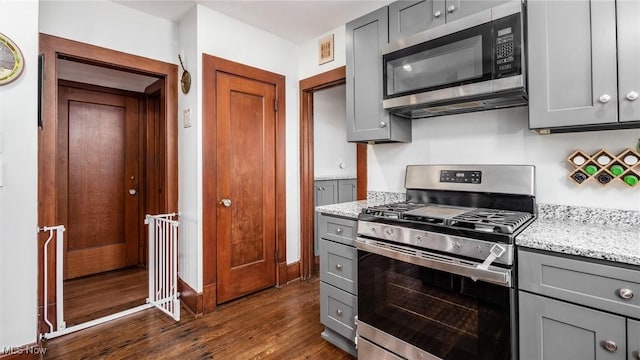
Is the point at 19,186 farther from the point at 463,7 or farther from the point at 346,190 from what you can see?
the point at 346,190

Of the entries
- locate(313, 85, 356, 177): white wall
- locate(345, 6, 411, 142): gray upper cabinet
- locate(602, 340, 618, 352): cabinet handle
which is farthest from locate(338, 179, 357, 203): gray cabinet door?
locate(602, 340, 618, 352): cabinet handle

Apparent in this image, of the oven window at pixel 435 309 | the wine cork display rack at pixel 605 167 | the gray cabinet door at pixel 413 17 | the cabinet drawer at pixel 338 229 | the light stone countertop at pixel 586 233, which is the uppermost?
the gray cabinet door at pixel 413 17

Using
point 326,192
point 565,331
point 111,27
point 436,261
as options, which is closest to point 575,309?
point 565,331

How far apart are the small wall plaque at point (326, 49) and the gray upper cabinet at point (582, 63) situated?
5.64ft

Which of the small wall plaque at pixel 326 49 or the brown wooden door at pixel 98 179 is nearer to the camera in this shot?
the small wall plaque at pixel 326 49

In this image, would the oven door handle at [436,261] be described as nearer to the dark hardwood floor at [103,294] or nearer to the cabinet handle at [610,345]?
the cabinet handle at [610,345]

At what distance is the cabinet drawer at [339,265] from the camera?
193cm

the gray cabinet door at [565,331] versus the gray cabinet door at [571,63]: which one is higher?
the gray cabinet door at [571,63]

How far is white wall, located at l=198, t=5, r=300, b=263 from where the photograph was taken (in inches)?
100

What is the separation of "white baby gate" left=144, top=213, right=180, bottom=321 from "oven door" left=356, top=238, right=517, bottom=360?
1.59 meters

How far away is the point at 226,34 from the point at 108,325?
2.49m

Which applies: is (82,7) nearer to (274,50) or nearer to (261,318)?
(274,50)

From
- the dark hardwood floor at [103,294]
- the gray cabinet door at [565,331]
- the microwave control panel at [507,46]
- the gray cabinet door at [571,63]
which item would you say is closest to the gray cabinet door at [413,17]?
the microwave control panel at [507,46]

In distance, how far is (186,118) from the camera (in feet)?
8.66
